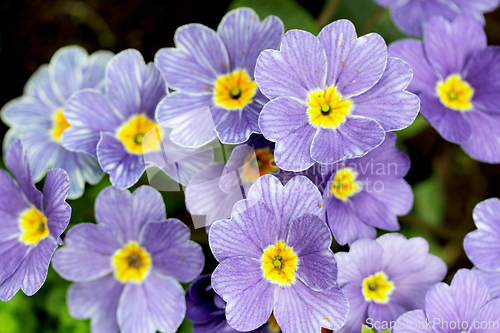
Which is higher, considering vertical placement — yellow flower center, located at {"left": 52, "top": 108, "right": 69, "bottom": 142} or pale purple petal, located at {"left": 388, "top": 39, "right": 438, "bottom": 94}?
pale purple petal, located at {"left": 388, "top": 39, "right": 438, "bottom": 94}

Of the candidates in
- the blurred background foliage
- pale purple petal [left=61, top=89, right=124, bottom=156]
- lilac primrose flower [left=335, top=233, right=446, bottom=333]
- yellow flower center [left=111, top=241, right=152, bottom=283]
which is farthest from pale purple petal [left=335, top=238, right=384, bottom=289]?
the blurred background foliage

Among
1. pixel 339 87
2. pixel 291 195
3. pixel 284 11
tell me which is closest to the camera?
pixel 291 195

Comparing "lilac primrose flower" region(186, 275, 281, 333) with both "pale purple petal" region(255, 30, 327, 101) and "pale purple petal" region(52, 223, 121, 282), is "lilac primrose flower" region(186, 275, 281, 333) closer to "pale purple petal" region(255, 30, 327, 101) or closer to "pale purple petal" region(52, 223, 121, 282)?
"pale purple petal" region(52, 223, 121, 282)

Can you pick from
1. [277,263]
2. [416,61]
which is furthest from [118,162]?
[416,61]

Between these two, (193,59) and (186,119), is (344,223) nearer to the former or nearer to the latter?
(186,119)

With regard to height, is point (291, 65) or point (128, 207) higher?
point (291, 65)

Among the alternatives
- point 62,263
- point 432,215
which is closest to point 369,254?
point 62,263

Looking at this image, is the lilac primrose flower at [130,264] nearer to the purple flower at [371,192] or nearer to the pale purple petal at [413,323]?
the purple flower at [371,192]
